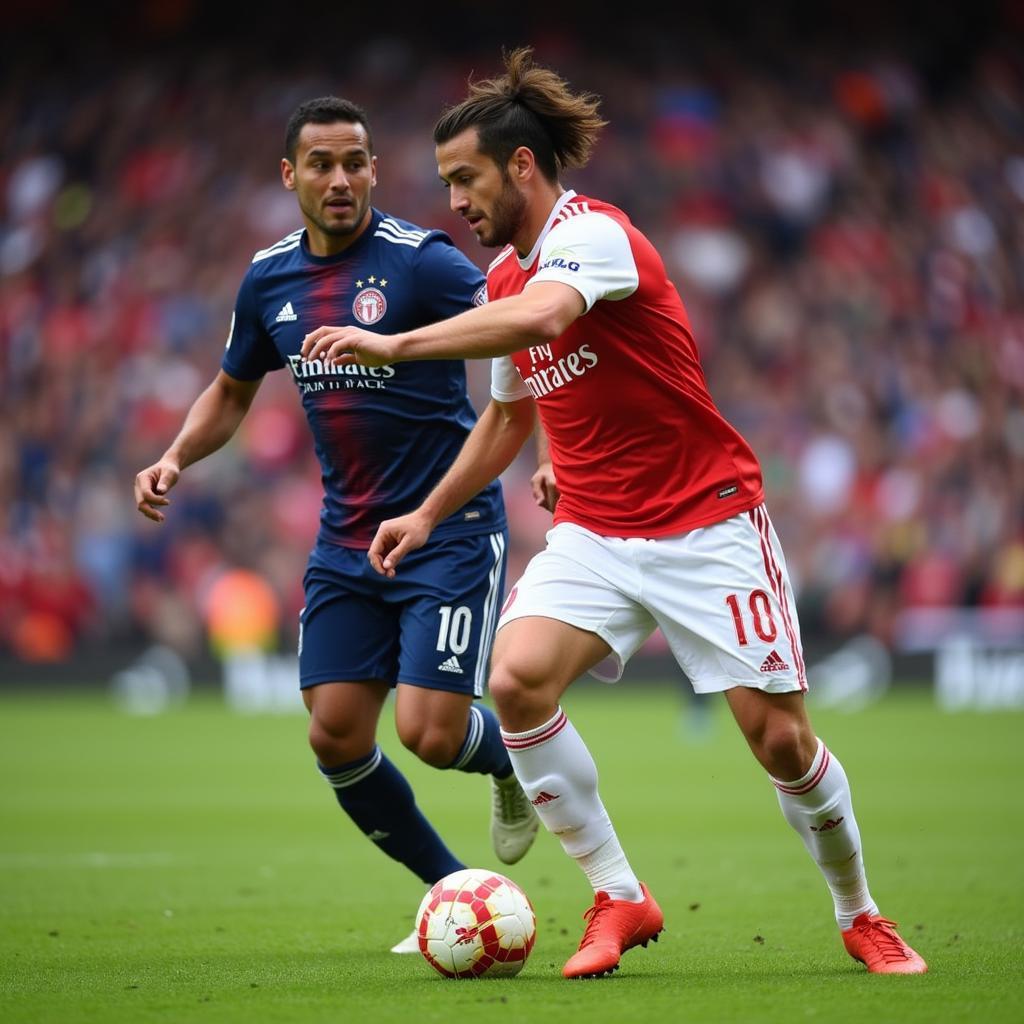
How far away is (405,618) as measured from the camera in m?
6.33

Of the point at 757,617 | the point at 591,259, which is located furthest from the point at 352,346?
the point at 757,617

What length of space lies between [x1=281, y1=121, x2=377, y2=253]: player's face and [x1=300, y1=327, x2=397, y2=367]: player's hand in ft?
5.30

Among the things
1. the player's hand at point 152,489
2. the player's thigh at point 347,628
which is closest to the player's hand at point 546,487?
the player's thigh at point 347,628

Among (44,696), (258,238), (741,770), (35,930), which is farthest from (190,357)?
(35,930)

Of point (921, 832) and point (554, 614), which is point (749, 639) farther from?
point (921, 832)

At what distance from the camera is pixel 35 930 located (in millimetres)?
6539

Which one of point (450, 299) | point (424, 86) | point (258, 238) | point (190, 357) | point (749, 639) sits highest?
point (424, 86)

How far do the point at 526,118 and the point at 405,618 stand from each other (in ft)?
6.31

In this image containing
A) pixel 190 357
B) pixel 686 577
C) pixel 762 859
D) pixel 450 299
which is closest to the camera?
pixel 686 577

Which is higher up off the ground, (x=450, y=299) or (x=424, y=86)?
(x=424, y=86)

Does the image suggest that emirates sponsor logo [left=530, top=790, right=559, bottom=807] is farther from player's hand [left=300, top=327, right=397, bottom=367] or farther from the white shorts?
player's hand [left=300, top=327, right=397, bottom=367]

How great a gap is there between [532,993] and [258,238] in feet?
63.3

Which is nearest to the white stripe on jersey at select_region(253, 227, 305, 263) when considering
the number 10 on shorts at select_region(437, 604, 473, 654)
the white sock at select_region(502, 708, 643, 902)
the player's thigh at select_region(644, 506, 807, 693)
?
the number 10 on shorts at select_region(437, 604, 473, 654)

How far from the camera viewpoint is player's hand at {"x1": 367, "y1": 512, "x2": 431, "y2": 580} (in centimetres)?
566
